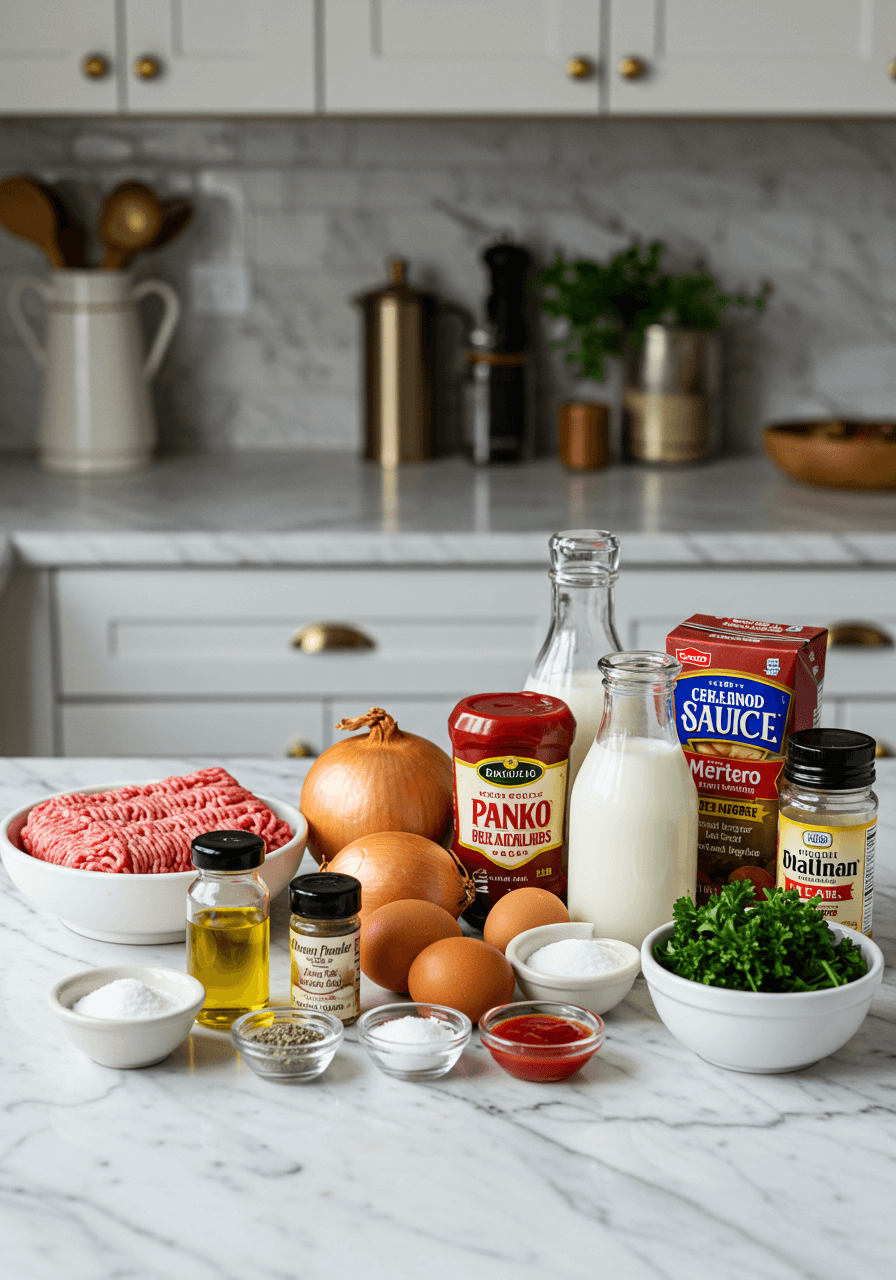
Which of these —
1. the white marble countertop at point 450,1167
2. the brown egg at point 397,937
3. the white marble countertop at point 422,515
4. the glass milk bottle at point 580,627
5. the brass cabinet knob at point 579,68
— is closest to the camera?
the white marble countertop at point 450,1167

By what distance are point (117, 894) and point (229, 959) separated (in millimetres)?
110

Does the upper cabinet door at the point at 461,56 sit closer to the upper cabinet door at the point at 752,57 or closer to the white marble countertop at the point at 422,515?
the upper cabinet door at the point at 752,57

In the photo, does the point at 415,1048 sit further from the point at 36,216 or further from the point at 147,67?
the point at 36,216

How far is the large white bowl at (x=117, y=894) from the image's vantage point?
90 centimetres

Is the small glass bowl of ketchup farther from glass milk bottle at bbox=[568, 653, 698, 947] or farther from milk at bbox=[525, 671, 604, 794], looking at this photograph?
milk at bbox=[525, 671, 604, 794]

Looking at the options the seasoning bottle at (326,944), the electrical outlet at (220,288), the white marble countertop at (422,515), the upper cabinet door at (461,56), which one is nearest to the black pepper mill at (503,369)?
the white marble countertop at (422,515)

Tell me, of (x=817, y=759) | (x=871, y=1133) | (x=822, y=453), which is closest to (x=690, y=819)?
(x=817, y=759)

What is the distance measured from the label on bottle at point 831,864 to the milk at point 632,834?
6 centimetres

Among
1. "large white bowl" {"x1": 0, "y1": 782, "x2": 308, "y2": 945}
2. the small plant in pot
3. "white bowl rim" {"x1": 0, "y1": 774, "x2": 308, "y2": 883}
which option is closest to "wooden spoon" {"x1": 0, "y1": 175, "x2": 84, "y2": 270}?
the small plant in pot

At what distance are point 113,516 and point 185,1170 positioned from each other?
1.68 meters

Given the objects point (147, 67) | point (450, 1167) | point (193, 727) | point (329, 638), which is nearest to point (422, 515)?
point (329, 638)

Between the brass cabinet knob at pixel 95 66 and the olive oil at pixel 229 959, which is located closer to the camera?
the olive oil at pixel 229 959

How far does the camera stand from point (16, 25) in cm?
233

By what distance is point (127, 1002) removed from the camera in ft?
2.58
